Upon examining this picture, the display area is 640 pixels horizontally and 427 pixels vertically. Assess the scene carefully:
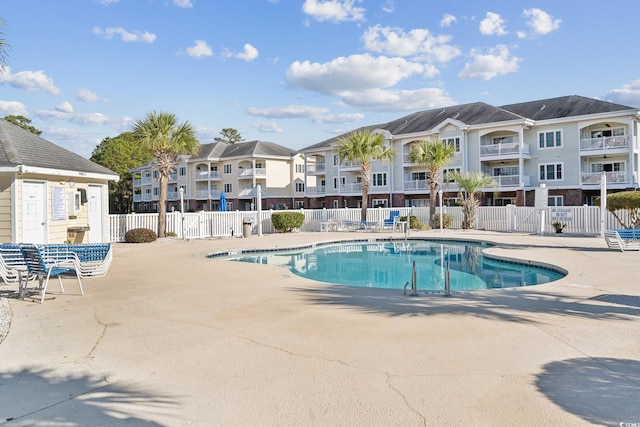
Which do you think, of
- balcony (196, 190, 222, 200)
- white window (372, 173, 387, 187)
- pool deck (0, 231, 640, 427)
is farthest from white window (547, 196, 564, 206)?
balcony (196, 190, 222, 200)

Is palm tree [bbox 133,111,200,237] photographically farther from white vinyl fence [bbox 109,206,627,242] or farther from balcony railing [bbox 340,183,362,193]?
balcony railing [bbox 340,183,362,193]

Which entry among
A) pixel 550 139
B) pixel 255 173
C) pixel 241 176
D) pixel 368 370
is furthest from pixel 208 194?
pixel 368 370

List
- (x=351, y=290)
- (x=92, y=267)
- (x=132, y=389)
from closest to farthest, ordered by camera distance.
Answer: (x=132, y=389), (x=351, y=290), (x=92, y=267)

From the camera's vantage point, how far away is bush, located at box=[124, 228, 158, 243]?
864 inches

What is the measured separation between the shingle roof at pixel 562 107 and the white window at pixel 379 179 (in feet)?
41.4

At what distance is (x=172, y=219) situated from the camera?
2481cm

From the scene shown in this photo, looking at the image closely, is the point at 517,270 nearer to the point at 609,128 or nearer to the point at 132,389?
the point at 132,389

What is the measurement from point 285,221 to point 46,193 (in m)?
14.4

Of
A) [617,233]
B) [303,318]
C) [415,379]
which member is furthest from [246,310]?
[617,233]

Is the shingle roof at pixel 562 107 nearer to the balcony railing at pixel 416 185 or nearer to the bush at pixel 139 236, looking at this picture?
the balcony railing at pixel 416 185

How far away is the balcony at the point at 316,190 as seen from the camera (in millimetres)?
52594

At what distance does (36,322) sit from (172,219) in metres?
17.9

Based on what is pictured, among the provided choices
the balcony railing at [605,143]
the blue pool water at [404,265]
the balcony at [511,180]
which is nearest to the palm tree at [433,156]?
the blue pool water at [404,265]

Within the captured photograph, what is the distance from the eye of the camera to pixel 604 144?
114ft
